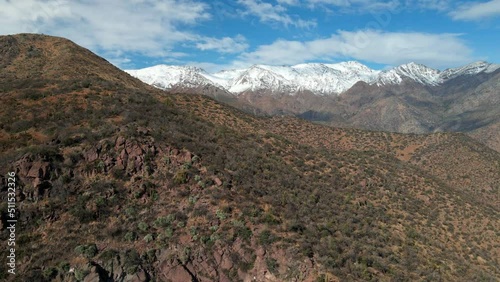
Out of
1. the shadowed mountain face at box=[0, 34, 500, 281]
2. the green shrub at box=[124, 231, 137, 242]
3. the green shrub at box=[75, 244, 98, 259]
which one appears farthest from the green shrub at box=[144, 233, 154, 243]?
the green shrub at box=[75, 244, 98, 259]

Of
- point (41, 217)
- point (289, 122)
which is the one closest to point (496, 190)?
point (289, 122)

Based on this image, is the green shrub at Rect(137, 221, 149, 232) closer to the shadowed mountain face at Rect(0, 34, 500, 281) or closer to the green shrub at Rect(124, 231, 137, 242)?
the shadowed mountain face at Rect(0, 34, 500, 281)

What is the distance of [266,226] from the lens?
2306 centimetres

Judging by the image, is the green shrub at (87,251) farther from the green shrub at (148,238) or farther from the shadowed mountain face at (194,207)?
the green shrub at (148,238)

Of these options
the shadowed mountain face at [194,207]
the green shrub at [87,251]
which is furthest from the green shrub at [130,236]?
the green shrub at [87,251]

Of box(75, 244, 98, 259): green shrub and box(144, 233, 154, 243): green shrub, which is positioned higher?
box(144, 233, 154, 243): green shrub

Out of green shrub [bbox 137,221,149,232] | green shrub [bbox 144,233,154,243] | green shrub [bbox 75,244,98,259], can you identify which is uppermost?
green shrub [bbox 137,221,149,232]

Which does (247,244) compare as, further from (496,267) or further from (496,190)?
(496,190)

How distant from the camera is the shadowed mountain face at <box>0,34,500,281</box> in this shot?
19.9 meters

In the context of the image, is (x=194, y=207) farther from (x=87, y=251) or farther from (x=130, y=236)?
(x=87, y=251)

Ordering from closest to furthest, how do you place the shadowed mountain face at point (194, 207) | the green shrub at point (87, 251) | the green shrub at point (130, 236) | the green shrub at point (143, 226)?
the green shrub at point (87, 251) < the shadowed mountain face at point (194, 207) < the green shrub at point (130, 236) < the green shrub at point (143, 226)

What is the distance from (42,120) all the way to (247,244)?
20733 mm

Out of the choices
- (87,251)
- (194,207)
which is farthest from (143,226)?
(194,207)

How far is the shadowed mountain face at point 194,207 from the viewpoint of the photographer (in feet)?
65.2
